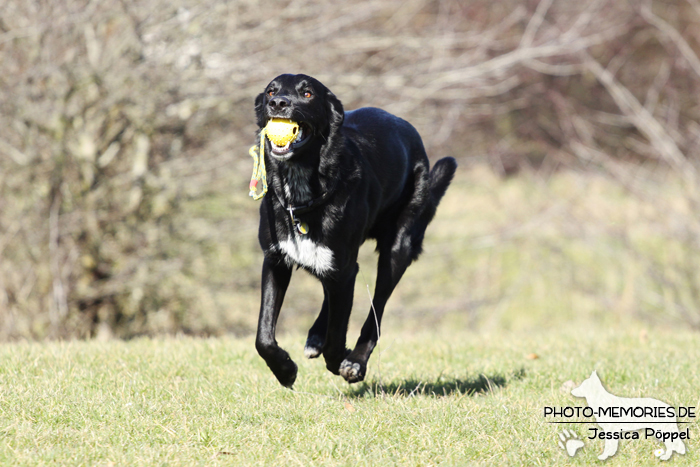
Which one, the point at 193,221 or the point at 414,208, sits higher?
the point at 414,208

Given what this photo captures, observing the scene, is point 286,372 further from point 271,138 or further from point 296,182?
point 271,138

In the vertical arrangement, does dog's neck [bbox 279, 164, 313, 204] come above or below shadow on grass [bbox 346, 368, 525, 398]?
above

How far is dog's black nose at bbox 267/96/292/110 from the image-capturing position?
12.0ft

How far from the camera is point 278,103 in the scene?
12.0 ft

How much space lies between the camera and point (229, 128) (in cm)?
1025

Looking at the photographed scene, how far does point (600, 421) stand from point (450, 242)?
8725 mm

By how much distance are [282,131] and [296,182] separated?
11.0 inches

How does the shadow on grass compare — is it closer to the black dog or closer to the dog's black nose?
the black dog

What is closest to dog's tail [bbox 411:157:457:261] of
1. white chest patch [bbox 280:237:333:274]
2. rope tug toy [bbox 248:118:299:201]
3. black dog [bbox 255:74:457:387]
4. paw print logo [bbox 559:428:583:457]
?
black dog [bbox 255:74:457:387]

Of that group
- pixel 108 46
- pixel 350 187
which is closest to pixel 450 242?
pixel 108 46

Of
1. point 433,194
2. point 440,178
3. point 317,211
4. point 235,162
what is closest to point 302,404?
point 317,211

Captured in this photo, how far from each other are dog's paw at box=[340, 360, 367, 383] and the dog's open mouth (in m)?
1.14

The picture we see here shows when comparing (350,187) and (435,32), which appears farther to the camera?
(435,32)

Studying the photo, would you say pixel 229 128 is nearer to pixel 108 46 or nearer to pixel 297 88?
pixel 108 46
